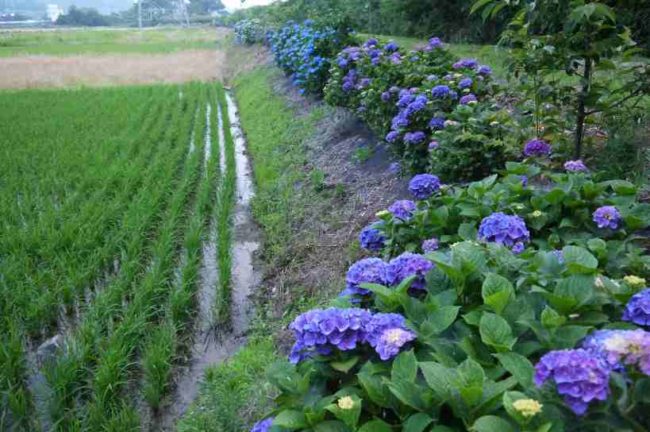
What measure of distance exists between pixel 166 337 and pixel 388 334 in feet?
7.90

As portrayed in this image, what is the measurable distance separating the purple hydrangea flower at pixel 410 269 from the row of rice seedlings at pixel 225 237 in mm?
2422

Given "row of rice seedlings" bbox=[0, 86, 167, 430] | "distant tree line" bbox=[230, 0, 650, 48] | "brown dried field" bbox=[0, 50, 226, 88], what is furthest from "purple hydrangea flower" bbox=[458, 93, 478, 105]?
"brown dried field" bbox=[0, 50, 226, 88]

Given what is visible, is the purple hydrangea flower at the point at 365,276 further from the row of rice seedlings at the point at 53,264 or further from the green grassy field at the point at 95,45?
the green grassy field at the point at 95,45

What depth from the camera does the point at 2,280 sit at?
4.28 metres

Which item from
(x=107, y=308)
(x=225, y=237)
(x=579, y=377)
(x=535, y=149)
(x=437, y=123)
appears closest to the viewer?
(x=579, y=377)

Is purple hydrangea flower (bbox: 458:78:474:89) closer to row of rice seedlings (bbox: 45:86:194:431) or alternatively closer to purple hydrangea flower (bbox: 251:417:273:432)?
row of rice seedlings (bbox: 45:86:194:431)

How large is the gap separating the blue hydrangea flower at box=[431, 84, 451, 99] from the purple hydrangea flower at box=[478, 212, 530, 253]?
7.49ft

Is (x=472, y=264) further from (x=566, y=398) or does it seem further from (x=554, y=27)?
(x=554, y=27)

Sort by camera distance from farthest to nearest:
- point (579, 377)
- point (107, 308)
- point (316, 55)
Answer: point (316, 55)
point (107, 308)
point (579, 377)

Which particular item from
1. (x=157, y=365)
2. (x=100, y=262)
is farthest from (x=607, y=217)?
(x=100, y=262)

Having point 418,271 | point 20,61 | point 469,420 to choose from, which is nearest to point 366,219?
point 418,271

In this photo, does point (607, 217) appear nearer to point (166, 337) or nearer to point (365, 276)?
point (365, 276)

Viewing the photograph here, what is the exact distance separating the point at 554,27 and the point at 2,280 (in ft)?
13.7

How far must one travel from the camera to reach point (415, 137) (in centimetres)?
426
